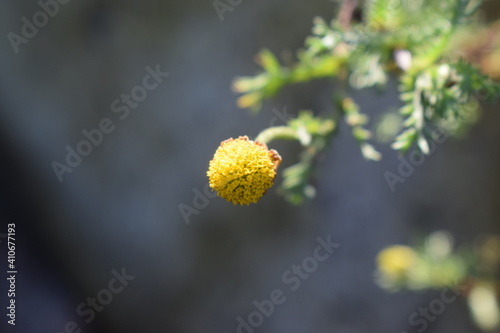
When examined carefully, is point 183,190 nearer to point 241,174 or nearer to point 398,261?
point 398,261

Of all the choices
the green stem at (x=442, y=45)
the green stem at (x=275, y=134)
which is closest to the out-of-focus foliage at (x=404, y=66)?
the green stem at (x=442, y=45)

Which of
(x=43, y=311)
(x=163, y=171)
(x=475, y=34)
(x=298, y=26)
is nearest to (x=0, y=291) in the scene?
(x=43, y=311)

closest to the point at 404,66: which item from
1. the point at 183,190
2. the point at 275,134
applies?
the point at 275,134

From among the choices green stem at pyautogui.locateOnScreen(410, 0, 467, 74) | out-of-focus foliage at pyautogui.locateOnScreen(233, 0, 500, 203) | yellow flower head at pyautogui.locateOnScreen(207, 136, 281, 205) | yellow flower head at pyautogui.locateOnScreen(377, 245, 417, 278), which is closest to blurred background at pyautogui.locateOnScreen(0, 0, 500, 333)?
yellow flower head at pyautogui.locateOnScreen(377, 245, 417, 278)

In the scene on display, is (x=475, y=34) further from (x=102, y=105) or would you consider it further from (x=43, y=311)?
(x=43, y=311)

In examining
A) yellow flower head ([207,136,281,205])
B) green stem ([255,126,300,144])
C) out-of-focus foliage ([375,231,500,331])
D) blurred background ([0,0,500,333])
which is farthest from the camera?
blurred background ([0,0,500,333])

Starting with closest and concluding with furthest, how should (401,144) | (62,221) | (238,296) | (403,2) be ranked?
(401,144)
(403,2)
(238,296)
(62,221)

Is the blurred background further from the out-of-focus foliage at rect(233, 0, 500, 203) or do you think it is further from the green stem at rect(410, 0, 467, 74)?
the green stem at rect(410, 0, 467, 74)
